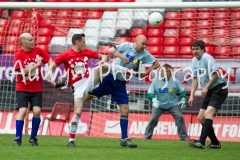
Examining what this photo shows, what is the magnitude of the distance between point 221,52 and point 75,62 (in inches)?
190

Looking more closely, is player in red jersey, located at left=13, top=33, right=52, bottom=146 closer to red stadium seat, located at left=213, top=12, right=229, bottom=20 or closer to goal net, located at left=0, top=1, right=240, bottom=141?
goal net, located at left=0, top=1, right=240, bottom=141

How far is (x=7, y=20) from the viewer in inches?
617

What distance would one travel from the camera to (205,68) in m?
9.02

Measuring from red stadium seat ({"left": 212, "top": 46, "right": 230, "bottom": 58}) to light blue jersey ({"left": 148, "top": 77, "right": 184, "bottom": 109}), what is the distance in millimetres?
1313

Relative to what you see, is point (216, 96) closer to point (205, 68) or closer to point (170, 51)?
point (205, 68)

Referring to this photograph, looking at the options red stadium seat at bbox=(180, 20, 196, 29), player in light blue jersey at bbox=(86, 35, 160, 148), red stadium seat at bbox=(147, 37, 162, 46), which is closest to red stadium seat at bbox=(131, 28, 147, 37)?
red stadium seat at bbox=(147, 37, 162, 46)

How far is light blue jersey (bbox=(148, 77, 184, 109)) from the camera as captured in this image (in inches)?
483

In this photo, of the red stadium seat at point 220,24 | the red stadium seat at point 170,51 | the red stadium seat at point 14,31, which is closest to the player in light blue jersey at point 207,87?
the red stadium seat at point 220,24

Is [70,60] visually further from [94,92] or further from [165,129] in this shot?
[165,129]

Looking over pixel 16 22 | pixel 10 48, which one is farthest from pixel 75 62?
pixel 16 22

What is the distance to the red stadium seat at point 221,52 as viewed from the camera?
501 inches

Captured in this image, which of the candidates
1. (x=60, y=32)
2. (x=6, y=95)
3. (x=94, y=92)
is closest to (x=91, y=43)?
(x=60, y=32)

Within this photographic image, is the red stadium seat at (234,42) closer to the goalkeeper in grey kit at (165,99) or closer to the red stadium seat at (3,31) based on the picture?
the goalkeeper in grey kit at (165,99)

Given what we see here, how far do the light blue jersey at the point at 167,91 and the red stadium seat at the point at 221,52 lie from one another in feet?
4.31
